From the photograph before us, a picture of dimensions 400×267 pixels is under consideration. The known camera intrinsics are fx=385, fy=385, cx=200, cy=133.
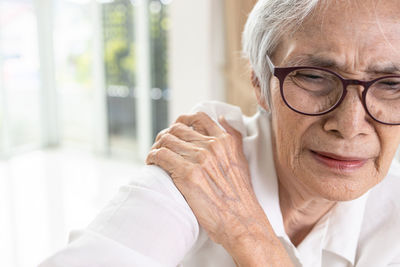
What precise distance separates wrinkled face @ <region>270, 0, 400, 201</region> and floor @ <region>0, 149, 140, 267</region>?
2.54 metres

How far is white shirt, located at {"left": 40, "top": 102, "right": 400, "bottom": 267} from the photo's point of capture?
2.48ft

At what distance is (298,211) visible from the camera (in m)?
1.18

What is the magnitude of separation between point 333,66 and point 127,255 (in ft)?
2.00

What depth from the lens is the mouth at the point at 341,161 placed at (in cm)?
93

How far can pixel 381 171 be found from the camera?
0.99 meters

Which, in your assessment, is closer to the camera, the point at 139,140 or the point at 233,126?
the point at 233,126

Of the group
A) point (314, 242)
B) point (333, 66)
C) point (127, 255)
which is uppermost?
point (333, 66)

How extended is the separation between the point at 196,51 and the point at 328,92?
376 cm

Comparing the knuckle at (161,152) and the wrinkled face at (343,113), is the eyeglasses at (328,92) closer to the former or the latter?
the wrinkled face at (343,113)

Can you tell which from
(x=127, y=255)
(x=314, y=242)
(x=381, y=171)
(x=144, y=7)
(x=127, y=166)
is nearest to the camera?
(x=127, y=255)

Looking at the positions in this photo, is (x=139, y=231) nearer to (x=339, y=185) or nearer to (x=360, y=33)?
(x=339, y=185)

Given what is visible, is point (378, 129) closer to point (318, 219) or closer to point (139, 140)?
point (318, 219)

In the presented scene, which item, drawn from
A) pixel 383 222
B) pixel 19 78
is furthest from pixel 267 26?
pixel 19 78

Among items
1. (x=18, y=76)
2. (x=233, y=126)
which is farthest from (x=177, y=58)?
(x=233, y=126)
